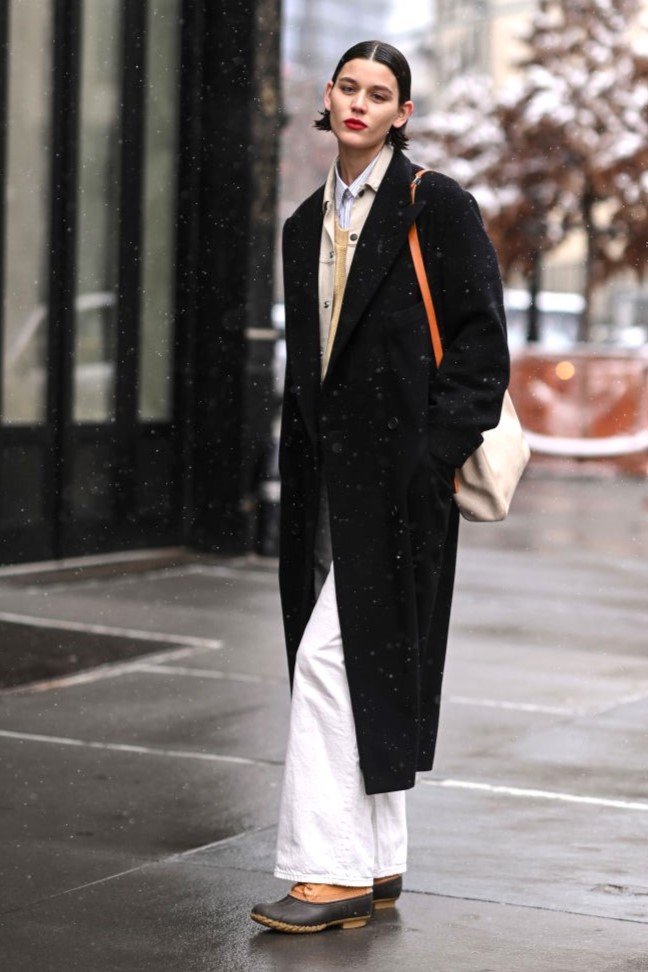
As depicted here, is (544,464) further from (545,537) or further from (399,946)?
(399,946)

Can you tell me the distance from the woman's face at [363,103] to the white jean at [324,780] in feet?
3.33

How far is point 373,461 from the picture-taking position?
4.33 m

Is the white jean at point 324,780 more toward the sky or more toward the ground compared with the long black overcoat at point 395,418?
more toward the ground

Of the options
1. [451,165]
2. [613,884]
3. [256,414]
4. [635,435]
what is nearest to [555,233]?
[451,165]

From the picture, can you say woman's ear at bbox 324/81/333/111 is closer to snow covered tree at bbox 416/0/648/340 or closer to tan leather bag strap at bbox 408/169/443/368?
tan leather bag strap at bbox 408/169/443/368

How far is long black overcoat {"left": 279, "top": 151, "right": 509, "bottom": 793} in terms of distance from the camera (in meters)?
4.29

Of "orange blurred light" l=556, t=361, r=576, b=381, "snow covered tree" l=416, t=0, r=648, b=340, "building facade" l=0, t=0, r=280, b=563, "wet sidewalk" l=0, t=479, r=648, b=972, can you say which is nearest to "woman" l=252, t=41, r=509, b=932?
"wet sidewalk" l=0, t=479, r=648, b=972

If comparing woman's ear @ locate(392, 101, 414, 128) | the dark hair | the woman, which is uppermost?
the dark hair

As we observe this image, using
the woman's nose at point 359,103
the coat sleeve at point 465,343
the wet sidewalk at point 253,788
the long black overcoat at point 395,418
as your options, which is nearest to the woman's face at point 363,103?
the woman's nose at point 359,103

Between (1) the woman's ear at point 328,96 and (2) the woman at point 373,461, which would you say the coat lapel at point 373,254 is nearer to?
(2) the woman at point 373,461

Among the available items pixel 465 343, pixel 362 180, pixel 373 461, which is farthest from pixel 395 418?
pixel 362 180

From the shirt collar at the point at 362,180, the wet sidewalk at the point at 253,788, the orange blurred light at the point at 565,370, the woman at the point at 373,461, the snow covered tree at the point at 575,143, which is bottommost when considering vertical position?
the wet sidewalk at the point at 253,788

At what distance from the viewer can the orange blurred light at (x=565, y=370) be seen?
21250mm

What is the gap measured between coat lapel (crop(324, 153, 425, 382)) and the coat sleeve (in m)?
0.08
